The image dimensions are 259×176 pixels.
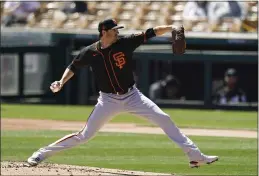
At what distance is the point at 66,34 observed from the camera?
69.0 ft

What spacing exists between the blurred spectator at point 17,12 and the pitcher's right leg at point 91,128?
580 inches

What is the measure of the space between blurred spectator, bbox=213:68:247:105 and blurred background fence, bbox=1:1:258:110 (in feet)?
0.09

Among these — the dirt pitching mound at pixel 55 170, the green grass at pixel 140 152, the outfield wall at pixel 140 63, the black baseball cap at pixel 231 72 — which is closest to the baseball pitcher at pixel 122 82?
the dirt pitching mound at pixel 55 170

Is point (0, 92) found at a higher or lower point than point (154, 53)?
lower

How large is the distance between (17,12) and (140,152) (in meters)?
13.1

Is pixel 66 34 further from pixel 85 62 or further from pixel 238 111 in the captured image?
pixel 85 62

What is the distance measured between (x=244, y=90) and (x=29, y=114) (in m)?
5.76

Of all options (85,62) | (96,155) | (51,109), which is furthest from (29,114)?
(85,62)

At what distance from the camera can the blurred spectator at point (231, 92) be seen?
19.3 metres

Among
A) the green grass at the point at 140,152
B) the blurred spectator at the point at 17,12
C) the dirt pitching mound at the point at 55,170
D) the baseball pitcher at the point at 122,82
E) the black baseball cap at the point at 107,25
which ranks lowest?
the green grass at the point at 140,152

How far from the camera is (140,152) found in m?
10.4

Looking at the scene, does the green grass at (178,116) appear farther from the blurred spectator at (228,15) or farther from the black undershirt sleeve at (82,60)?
the black undershirt sleeve at (82,60)

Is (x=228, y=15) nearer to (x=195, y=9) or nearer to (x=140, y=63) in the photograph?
(x=195, y=9)

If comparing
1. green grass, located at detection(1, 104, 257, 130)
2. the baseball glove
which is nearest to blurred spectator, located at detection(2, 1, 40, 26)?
green grass, located at detection(1, 104, 257, 130)
